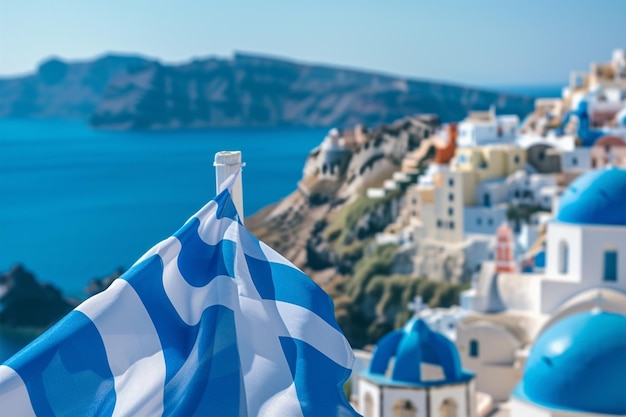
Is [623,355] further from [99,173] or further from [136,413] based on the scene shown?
[99,173]

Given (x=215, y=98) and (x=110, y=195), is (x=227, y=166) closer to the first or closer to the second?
(x=110, y=195)

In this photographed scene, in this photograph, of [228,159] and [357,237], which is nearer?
[228,159]

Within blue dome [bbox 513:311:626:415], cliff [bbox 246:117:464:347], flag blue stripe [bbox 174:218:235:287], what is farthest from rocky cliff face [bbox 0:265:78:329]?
flag blue stripe [bbox 174:218:235:287]

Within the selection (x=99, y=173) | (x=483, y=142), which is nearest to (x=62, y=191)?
(x=99, y=173)

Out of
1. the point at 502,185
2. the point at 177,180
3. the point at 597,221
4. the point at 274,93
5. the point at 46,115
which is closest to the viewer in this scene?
the point at 597,221

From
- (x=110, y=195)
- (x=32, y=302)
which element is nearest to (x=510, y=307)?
(x=32, y=302)

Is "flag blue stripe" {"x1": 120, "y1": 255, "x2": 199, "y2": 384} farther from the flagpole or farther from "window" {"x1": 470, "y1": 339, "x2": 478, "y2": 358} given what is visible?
"window" {"x1": 470, "y1": 339, "x2": 478, "y2": 358}
